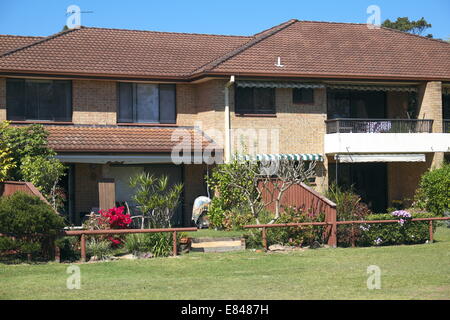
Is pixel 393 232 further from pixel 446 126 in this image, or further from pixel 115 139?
pixel 446 126

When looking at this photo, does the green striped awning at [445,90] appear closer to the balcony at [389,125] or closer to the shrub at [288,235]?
the balcony at [389,125]

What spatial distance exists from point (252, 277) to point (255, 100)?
13915mm

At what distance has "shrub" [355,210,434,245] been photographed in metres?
21.8

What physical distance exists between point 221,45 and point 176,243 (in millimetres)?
15195

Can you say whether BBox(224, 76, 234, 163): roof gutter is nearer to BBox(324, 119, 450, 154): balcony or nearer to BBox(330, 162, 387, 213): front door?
BBox(324, 119, 450, 154): balcony

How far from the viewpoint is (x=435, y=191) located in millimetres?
29047

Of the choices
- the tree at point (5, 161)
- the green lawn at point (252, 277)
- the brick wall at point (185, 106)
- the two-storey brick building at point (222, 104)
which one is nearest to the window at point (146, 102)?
the two-storey brick building at point (222, 104)

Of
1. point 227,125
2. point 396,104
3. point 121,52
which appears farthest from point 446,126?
point 121,52

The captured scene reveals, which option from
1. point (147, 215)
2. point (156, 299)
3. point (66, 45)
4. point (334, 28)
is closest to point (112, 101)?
point (66, 45)

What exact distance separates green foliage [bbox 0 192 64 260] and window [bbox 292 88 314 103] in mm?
13528

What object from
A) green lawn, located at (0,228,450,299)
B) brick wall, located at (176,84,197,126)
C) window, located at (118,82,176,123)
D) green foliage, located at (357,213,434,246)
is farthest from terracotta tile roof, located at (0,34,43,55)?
green foliage, located at (357,213,434,246)

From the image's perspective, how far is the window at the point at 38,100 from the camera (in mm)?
27723

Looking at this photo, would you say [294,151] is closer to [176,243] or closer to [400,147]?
[400,147]
